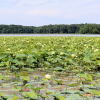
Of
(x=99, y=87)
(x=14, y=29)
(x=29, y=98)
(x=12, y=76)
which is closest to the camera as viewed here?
(x=29, y=98)

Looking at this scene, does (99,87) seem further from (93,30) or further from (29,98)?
(93,30)

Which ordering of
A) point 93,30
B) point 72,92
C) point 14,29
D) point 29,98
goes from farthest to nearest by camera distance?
point 14,29 → point 93,30 → point 72,92 → point 29,98

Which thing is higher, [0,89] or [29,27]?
[29,27]

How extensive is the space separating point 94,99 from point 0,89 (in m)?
0.93

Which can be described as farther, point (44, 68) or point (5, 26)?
point (5, 26)

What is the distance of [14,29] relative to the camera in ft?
152

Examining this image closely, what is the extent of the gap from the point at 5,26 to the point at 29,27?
23.3 ft

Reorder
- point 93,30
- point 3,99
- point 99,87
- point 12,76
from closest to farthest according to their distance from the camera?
point 3,99, point 99,87, point 12,76, point 93,30

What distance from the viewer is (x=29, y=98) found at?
3.83 feet

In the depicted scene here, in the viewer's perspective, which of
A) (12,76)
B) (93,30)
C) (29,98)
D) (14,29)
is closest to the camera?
(29,98)

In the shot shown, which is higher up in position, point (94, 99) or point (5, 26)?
point (5, 26)

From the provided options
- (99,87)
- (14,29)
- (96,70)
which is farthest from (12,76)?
(14,29)

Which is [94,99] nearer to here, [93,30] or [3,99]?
[3,99]

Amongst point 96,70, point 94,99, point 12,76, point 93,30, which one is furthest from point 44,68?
point 93,30
